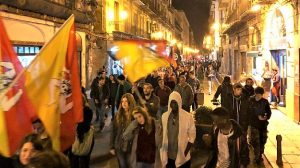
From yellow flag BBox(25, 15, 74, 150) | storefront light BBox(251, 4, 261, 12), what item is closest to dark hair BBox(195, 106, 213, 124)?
yellow flag BBox(25, 15, 74, 150)

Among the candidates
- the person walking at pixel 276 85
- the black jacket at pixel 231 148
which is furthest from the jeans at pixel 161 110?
the person walking at pixel 276 85

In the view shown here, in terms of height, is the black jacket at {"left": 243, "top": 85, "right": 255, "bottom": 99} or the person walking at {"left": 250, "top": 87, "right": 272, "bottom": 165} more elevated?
the black jacket at {"left": 243, "top": 85, "right": 255, "bottom": 99}

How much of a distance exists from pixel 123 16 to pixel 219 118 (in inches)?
1037

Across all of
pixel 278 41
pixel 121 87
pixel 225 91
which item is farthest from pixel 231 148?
pixel 278 41

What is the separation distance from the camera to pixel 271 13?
60.1ft

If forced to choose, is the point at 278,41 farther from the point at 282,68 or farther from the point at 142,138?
the point at 142,138

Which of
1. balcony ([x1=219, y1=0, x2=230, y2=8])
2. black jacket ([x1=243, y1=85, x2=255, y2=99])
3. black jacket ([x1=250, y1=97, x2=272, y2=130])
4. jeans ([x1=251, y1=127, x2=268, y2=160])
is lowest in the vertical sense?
jeans ([x1=251, y1=127, x2=268, y2=160])

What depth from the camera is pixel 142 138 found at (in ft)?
20.3

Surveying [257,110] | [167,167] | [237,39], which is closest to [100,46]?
[237,39]

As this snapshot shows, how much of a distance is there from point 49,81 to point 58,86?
0.43 feet

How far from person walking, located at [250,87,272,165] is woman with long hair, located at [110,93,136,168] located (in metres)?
2.82

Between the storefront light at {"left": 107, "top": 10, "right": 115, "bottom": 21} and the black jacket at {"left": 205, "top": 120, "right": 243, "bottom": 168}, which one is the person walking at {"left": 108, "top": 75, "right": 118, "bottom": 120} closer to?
the black jacket at {"left": 205, "top": 120, "right": 243, "bottom": 168}

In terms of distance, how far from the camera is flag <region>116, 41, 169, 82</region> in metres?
10.7

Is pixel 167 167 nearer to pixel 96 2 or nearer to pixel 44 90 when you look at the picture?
pixel 44 90
